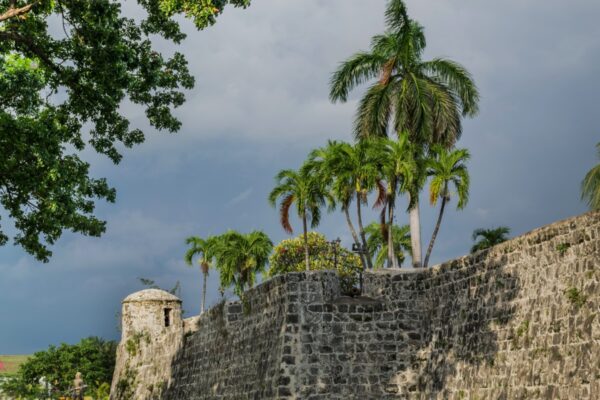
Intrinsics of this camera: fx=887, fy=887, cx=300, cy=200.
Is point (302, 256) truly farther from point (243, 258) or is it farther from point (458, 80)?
point (458, 80)

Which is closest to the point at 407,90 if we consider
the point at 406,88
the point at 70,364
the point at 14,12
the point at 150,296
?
the point at 406,88

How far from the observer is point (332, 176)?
31625mm

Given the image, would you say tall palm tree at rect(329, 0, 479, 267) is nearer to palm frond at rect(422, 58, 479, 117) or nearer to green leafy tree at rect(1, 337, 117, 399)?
palm frond at rect(422, 58, 479, 117)

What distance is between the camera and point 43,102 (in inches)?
711

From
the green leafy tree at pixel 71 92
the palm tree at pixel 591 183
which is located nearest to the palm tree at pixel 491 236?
the palm tree at pixel 591 183

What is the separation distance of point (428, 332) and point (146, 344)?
45.4ft

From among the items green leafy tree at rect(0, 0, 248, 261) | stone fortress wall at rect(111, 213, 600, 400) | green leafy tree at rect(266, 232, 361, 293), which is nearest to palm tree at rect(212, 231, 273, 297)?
green leafy tree at rect(266, 232, 361, 293)

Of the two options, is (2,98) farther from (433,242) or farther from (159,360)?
(433,242)

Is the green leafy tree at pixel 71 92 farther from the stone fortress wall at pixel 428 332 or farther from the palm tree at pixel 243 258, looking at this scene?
the palm tree at pixel 243 258

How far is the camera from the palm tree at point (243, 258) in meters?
50.3

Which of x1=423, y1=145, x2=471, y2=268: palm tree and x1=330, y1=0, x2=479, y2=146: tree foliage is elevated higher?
x1=330, y1=0, x2=479, y2=146: tree foliage

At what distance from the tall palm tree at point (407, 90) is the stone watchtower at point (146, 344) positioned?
30.2 feet

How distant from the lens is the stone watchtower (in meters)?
27.9

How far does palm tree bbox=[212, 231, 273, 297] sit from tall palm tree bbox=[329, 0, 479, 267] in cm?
1878
